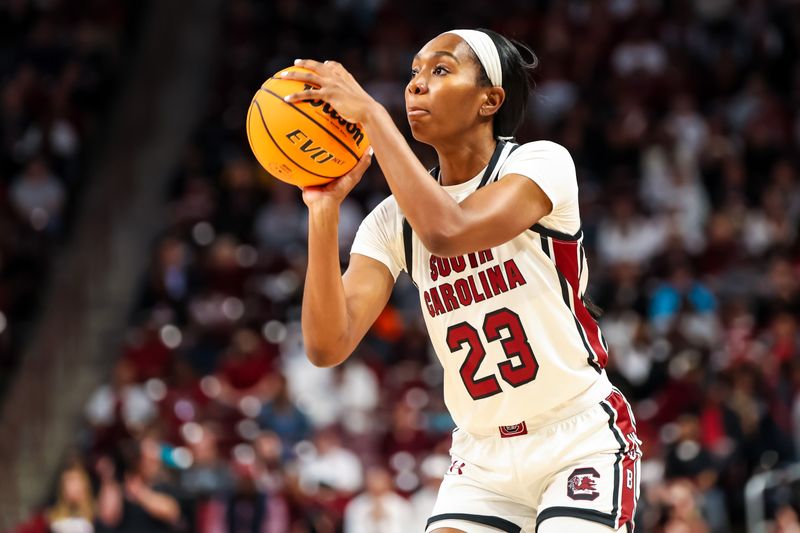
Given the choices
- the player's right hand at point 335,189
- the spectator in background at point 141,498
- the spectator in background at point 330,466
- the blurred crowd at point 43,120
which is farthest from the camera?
the blurred crowd at point 43,120

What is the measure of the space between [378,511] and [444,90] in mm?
7362

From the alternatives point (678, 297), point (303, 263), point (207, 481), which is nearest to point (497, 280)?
point (207, 481)

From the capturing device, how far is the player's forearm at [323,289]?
4.11 m

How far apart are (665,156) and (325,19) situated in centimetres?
580

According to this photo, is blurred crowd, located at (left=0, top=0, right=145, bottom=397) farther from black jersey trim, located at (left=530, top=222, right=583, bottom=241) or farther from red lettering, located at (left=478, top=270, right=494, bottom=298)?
black jersey trim, located at (left=530, top=222, right=583, bottom=241)

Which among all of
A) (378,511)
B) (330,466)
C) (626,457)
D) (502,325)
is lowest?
(378,511)

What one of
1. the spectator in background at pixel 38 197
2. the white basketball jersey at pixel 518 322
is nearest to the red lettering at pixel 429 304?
the white basketball jersey at pixel 518 322

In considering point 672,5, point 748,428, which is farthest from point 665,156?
point 748,428

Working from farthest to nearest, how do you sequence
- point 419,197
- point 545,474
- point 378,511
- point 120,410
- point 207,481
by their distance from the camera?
1. point 120,410
2. point 207,481
3. point 378,511
4. point 545,474
5. point 419,197

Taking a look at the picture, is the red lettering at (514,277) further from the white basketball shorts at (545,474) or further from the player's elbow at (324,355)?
the player's elbow at (324,355)

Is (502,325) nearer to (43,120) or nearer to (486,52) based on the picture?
(486,52)

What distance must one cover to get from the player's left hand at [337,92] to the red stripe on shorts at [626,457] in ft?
4.27

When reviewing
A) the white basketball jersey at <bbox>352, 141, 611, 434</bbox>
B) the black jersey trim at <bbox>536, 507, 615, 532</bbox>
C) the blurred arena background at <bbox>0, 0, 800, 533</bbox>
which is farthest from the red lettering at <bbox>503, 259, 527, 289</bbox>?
the blurred arena background at <bbox>0, 0, 800, 533</bbox>

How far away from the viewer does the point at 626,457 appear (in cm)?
407
